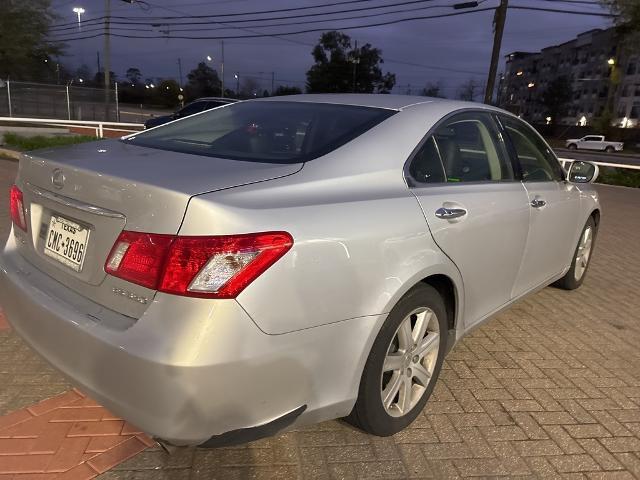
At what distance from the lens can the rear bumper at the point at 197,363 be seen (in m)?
1.71

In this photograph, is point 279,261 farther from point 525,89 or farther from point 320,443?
point 525,89

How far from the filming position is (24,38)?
3816 centimetres

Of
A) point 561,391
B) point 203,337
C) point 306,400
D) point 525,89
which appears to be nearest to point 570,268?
point 561,391

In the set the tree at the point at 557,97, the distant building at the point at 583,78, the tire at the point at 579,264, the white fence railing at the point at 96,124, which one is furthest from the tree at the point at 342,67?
the tire at the point at 579,264

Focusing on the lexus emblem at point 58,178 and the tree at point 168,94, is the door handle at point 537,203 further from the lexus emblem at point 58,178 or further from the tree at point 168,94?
the tree at point 168,94

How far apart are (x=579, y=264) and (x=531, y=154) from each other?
1.59 m

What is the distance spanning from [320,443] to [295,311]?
972 millimetres

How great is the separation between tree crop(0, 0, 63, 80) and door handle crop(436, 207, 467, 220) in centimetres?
4351

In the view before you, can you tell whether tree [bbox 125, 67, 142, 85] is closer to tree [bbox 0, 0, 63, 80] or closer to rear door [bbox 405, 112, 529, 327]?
tree [bbox 0, 0, 63, 80]

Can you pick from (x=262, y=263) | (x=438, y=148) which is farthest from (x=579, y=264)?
(x=262, y=263)

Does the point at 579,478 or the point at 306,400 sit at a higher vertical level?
the point at 306,400

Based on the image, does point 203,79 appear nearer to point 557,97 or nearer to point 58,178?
point 557,97

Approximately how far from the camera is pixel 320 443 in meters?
2.52

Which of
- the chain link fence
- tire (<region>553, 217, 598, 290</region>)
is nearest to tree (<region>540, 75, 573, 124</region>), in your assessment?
the chain link fence
